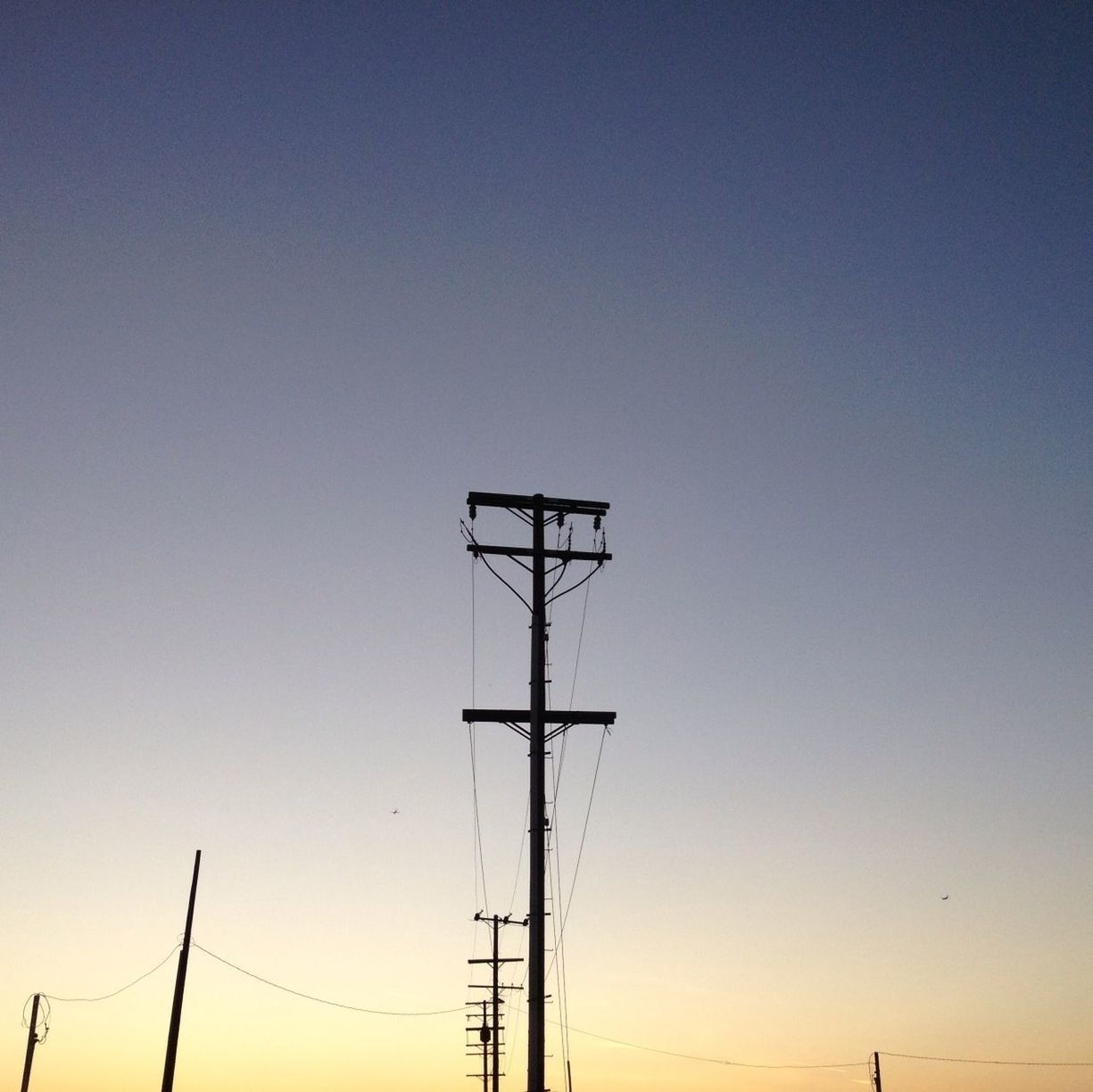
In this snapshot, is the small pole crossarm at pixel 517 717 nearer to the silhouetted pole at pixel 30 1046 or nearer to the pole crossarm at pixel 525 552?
the pole crossarm at pixel 525 552

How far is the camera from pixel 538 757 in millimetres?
17281

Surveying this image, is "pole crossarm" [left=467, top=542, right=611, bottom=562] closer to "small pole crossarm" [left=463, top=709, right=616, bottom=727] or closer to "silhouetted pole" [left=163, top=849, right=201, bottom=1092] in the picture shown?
"small pole crossarm" [left=463, top=709, right=616, bottom=727]

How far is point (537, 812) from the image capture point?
16938mm

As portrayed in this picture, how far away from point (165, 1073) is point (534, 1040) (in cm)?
1466

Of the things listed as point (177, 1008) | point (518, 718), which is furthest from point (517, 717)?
point (177, 1008)

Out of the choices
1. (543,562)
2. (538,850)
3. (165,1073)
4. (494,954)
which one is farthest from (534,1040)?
(494,954)

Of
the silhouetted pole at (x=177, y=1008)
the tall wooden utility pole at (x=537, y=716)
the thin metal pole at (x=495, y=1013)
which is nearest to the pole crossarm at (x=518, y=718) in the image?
the tall wooden utility pole at (x=537, y=716)

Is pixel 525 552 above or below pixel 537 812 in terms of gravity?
above

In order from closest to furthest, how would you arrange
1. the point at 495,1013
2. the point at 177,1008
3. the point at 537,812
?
1. the point at 537,812
2. the point at 177,1008
3. the point at 495,1013

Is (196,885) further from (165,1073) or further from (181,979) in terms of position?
(165,1073)

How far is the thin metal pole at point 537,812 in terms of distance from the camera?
16016mm

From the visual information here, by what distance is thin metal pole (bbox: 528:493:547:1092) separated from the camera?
52.5ft

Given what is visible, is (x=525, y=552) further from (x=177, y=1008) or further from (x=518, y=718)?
(x=177, y=1008)

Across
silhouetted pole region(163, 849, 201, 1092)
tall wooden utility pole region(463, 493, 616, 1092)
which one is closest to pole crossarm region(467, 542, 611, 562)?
tall wooden utility pole region(463, 493, 616, 1092)
